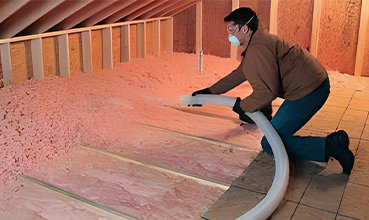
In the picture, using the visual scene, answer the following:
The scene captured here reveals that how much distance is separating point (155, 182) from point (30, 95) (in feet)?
5.08

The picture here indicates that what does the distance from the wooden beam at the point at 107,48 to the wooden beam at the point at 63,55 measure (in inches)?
24.6

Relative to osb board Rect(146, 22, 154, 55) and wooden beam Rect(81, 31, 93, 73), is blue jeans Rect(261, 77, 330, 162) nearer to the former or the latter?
wooden beam Rect(81, 31, 93, 73)

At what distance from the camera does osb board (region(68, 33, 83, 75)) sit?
4102 mm

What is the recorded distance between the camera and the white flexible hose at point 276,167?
188 cm

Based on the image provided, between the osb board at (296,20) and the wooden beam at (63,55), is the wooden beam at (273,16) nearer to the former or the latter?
the osb board at (296,20)

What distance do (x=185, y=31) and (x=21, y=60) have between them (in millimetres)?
2641

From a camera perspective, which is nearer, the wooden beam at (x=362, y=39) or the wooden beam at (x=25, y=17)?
the wooden beam at (x=25, y=17)

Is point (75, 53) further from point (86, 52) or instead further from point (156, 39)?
point (156, 39)

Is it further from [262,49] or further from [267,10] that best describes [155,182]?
[267,10]

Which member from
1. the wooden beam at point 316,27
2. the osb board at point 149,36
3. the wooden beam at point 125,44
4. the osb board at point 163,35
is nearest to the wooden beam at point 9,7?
the wooden beam at point 125,44

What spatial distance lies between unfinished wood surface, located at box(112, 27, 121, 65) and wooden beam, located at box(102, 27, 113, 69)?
0.14 m

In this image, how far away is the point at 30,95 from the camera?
10.7 feet

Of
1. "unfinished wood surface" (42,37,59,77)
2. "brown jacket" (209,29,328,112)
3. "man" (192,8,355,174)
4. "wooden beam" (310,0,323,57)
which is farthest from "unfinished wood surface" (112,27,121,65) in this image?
"brown jacket" (209,29,328,112)

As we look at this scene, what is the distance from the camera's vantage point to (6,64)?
345 cm
